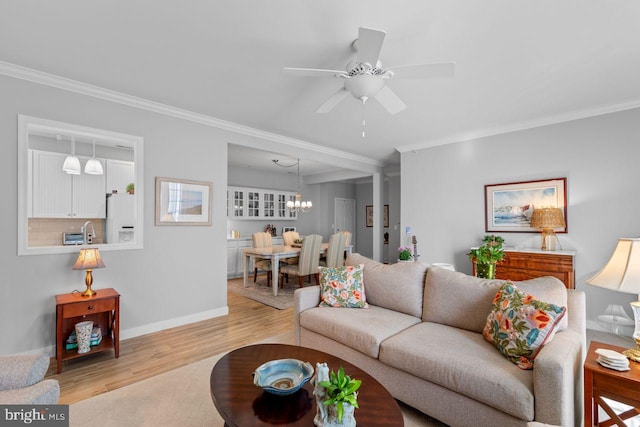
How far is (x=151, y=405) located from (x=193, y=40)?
2579 mm

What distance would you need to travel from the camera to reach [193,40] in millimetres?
2193

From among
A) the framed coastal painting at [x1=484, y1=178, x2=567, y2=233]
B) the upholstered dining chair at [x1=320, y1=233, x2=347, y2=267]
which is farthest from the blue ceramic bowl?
the upholstered dining chair at [x1=320, y1=233, x2=347, y2=267]

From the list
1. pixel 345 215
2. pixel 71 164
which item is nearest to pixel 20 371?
pixel 71 164

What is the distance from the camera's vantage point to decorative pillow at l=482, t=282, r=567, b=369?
162 centimetres

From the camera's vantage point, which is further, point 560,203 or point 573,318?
point 560,203

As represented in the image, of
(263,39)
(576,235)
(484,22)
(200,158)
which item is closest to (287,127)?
(200,158)

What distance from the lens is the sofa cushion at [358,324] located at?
212cm

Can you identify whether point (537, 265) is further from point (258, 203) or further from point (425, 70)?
point (258, 203)

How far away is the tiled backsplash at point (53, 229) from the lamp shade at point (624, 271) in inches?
230

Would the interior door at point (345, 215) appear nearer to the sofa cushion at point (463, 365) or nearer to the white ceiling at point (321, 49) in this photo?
the white ceiling at point (321, 49)

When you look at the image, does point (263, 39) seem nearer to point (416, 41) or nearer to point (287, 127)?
point (416, 41)

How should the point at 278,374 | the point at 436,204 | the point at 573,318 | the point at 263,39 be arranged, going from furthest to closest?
the point at 436,204 → the point at 263,39 → the point at 573,318 → the point at 278,374

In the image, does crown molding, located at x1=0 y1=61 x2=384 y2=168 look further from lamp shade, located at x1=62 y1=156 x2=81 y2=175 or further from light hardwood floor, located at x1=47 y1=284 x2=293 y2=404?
light hardwood floor, located at x1=47 y1=284 x2=293 y2=404

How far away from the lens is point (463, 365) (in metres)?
1.66
